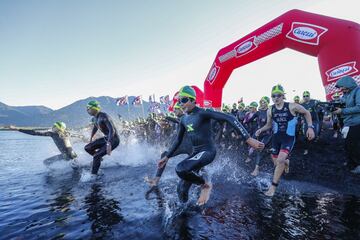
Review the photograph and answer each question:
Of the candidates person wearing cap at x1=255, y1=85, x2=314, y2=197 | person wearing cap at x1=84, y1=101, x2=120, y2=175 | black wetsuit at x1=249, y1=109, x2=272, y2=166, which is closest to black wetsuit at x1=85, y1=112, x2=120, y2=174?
person wearing cap at x1=84, y1=101, x2=120, y2=175

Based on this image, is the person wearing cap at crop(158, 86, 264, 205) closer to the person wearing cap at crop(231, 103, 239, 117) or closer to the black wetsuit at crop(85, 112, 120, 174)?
the black wetsuit at crop(85, 112, 120, 174)

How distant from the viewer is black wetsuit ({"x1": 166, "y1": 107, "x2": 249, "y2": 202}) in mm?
4066

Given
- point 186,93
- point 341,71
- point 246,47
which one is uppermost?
point 246,47

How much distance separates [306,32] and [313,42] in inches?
20.2

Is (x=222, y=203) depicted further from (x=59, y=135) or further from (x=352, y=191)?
(x=59, y=135)

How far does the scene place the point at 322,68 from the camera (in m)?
8.98

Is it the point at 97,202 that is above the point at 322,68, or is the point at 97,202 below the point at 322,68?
below

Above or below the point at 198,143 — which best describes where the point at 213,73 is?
above

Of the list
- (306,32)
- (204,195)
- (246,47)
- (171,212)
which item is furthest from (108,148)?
(306,32)

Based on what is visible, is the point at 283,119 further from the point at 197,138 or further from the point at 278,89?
the point at 197,138

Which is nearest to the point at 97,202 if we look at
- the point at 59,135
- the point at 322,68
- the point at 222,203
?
the point at 222,203

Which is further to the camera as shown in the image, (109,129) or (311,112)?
(311,112)

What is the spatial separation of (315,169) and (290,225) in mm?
4952

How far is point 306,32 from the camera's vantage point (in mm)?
9141
